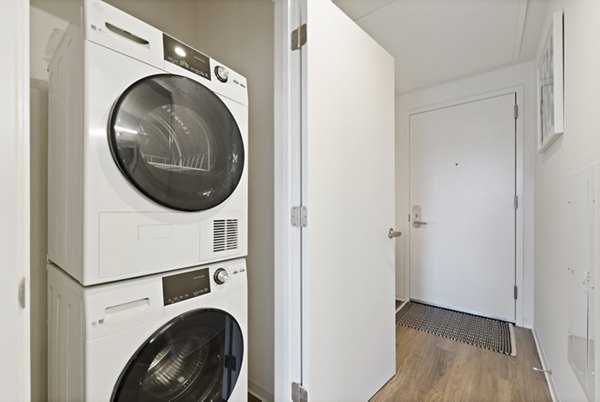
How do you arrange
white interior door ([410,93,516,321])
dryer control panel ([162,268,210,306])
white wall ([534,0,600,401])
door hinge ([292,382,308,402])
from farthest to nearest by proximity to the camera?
white interior door ([410,93,516,321]) → door hinge ([292,382,308,402]) → white wall ([534,0,600,401]) → dryer control panel ([162,268,210,306])

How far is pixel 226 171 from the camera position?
1.01 m

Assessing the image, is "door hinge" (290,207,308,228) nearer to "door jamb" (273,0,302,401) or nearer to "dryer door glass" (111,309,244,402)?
"door jamb" (273,0,302,401)

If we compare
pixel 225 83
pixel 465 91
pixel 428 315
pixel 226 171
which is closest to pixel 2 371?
pixel 226 171

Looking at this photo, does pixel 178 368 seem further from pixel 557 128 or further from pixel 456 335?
pixel 456 335

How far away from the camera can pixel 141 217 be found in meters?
0.79

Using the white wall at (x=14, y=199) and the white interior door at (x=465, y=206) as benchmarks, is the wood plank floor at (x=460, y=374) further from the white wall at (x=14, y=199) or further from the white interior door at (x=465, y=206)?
the white wall at (x=14, y=199)

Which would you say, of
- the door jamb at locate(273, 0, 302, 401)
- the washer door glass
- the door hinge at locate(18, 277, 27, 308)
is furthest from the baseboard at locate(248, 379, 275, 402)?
the door hinge at locate(18, 277, 27, 308)

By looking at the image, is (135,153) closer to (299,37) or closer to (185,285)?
(185,285)

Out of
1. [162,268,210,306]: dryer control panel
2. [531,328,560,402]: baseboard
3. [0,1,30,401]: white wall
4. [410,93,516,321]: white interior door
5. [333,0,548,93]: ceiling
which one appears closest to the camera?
[0,1,30,401]: white wall

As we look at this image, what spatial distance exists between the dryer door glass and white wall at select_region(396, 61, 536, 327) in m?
2.32

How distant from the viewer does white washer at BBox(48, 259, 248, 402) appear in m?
0.71

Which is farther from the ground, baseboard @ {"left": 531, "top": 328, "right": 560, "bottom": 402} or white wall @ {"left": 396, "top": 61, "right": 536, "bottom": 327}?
white wall @ {"left": 396, "top": 61, "right": 536, "bottom": 327}

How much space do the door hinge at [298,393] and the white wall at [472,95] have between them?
2101 millimetres

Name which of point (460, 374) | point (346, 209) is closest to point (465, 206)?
point (460, 374)
